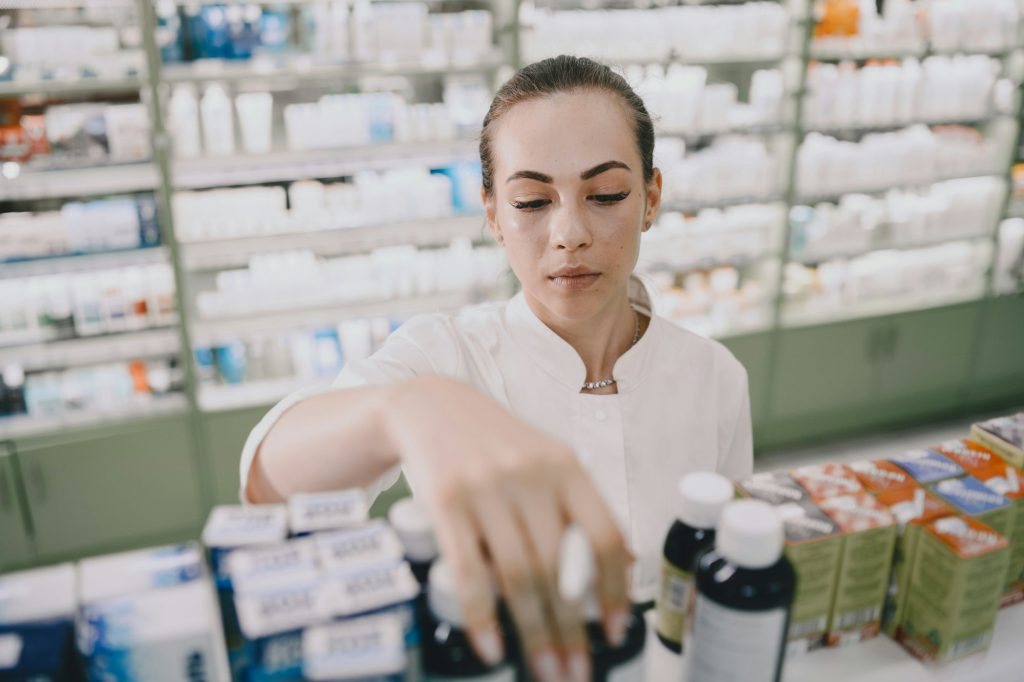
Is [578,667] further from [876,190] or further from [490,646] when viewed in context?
[876,190]

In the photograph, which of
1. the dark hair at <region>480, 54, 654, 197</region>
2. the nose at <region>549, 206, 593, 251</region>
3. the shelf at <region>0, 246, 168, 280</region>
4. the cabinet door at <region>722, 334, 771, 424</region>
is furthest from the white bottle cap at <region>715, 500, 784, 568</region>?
the cabinet door at <region>722, 334, 771, 424</region>

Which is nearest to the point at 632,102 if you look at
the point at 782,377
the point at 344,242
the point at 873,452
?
the point at 344,242

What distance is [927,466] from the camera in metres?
0.94

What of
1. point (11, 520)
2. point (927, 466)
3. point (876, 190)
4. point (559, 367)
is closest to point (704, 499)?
point (927, 466)

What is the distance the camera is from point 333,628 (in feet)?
1.80

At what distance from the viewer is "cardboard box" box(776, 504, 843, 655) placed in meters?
0.77

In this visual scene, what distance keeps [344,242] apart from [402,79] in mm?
772

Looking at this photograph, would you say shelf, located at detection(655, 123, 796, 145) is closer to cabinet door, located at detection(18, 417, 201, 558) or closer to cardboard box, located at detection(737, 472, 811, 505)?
cabinet door, located at detection(18, 417, 201, 558)

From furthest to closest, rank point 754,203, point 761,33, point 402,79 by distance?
point 754,203
point 761,33
point 402,79

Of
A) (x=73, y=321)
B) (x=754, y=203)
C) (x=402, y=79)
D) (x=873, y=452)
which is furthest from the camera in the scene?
(x=873, y=452)

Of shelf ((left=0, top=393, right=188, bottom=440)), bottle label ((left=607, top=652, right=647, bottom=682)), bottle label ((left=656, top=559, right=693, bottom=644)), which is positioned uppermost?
bottle label ((left=607, top=652, right=647, bottom=682))

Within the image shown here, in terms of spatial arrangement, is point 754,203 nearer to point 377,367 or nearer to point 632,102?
point 632,102

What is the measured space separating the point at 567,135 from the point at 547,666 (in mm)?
862

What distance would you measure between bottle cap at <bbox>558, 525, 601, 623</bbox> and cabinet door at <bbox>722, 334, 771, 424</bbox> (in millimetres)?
3330
